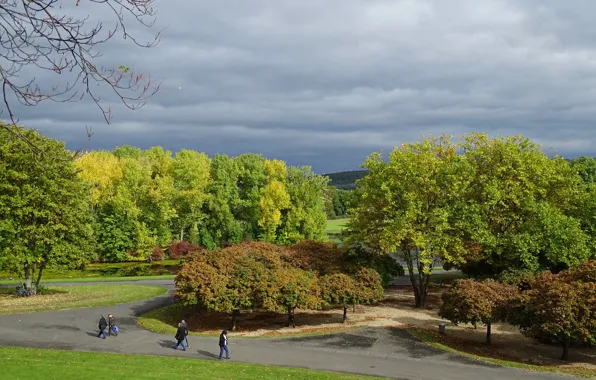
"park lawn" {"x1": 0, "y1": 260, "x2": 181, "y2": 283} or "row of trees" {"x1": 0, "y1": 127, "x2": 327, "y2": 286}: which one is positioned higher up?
"row of trees" {"x1": 0, "y1": 127, "x2": 327, "y2": 286}

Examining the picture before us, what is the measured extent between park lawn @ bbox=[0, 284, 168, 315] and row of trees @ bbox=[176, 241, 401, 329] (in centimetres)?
919

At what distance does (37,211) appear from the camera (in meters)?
40.1

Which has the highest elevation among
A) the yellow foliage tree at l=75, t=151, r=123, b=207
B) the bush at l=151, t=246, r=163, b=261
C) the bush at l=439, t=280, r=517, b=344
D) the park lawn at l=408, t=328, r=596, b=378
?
the yellow foliage tree at l=75, t=151, r=123, b=207

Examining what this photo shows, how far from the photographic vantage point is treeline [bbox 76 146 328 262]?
65.6 m

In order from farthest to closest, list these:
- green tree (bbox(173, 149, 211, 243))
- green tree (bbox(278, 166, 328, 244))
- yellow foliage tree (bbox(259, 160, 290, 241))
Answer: green tree (bbox(173, 149, 211, 243)), green tree (bbox(278, 166, 328, 244)), yellow foliage tree (bbox(259, 160, 290, 241))

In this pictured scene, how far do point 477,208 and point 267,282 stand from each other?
16392 mm

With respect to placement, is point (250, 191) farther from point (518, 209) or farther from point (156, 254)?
point (518, 209)

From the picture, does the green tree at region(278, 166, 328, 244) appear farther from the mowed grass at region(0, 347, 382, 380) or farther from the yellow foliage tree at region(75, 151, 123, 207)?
the mowed grass at region(0, 347, 382, 380)

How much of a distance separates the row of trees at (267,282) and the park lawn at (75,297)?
9189mm

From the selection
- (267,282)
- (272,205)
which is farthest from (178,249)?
(267,282)

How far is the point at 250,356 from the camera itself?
2519 cm

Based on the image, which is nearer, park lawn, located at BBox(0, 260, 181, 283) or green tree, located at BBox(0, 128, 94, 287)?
green tree, located at BBox(0, 128, 94, 287)

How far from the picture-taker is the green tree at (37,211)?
3950cm

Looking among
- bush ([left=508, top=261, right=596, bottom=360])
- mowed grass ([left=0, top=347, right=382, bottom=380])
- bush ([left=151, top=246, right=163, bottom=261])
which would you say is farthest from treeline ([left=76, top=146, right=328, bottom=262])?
bush ([left=508, top=261, right=596, bottom=360])
